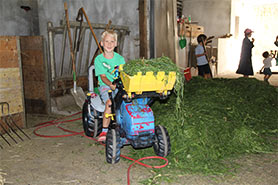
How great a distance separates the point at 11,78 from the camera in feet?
15.0

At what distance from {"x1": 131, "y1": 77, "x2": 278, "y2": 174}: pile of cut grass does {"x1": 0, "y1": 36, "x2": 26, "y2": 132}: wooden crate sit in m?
2.35

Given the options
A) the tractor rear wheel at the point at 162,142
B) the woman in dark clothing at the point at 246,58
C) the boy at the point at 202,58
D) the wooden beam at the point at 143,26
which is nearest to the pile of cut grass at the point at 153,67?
the tractor rear wheel at the point at 162,142

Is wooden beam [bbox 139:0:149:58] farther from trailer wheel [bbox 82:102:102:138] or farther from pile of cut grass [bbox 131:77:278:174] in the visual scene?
trailer wheel [bbox 82:102:102:138]

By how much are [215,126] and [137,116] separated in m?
1.35

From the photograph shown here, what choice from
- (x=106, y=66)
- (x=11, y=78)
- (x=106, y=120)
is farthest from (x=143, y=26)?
(x=106, y=120)

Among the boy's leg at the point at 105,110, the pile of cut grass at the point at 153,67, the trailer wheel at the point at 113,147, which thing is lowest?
the trailer wheel at the point at 113,147

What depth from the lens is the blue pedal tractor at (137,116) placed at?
2.87 m

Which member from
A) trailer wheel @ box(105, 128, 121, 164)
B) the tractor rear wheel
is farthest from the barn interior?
the tractor rear wheel

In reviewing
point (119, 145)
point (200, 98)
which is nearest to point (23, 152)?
point (119, 145)

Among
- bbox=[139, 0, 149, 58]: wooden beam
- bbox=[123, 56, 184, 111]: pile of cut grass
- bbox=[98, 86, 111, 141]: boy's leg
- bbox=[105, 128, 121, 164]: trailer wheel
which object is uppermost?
bbox=[139, 0, 149, 58]: wooden beam

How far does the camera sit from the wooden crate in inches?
176

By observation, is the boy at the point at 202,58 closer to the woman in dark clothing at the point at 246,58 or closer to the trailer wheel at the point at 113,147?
the woman in dark clothing at the point at 246,58

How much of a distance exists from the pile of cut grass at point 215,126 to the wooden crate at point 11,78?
2.35 meters

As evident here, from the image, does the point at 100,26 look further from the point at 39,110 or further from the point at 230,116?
the point at 230,116
